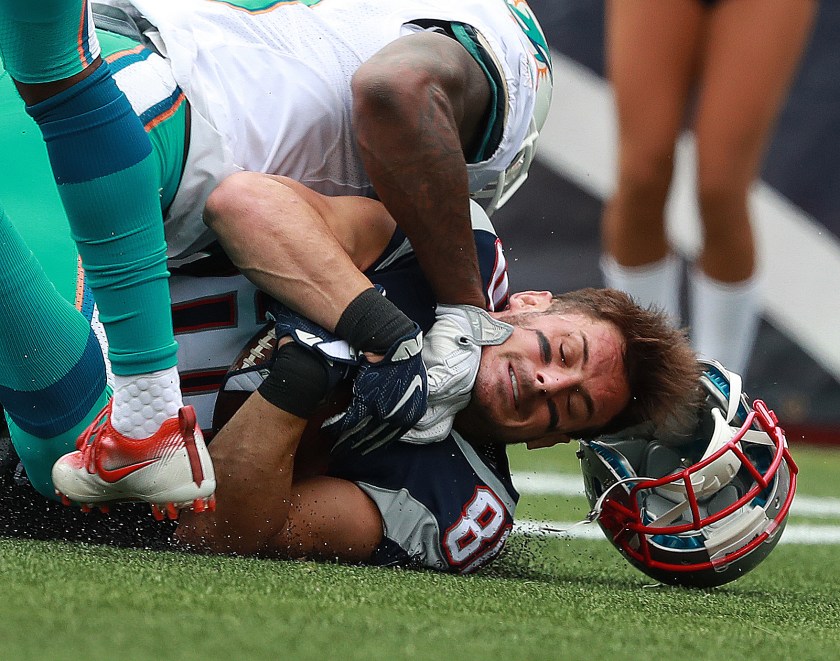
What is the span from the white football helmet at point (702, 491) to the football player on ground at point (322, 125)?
0.42 meters

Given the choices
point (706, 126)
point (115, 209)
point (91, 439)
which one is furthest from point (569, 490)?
point (115, 209)

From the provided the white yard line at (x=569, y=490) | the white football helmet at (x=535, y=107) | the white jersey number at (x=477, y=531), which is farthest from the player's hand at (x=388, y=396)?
the white yard line at (x=569, y=490)

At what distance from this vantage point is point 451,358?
182 cm

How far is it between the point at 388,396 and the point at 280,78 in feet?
1.91

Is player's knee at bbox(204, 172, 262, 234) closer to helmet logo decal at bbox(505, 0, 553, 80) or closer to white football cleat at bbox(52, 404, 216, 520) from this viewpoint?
white football cleat at bbox(52, 404, 216, 520)

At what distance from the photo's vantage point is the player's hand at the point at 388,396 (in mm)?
1690

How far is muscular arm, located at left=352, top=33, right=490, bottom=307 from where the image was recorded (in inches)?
71.3

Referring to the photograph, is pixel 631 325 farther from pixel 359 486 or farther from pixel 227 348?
pixel 227 348

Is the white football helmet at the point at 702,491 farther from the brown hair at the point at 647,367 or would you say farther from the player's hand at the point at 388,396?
the player's hand at the point at 388,396

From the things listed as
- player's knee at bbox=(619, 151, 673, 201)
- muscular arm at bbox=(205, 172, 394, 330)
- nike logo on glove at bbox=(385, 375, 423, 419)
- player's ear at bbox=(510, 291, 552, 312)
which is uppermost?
muscular arm at bbox=(205, 172, 394, 330)

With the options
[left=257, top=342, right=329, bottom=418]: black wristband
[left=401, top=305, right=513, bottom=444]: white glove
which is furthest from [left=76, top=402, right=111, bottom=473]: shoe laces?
[left=401, top=305, right=513, bottom=444]: white glove

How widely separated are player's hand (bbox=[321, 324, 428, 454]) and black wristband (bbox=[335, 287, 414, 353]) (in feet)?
0.04

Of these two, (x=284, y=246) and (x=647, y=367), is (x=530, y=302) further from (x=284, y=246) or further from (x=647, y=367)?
(x=284, y=246)

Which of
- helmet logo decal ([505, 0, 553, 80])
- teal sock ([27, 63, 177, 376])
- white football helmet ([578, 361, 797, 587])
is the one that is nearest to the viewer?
teal sock ([27, 63, 177, 376])
